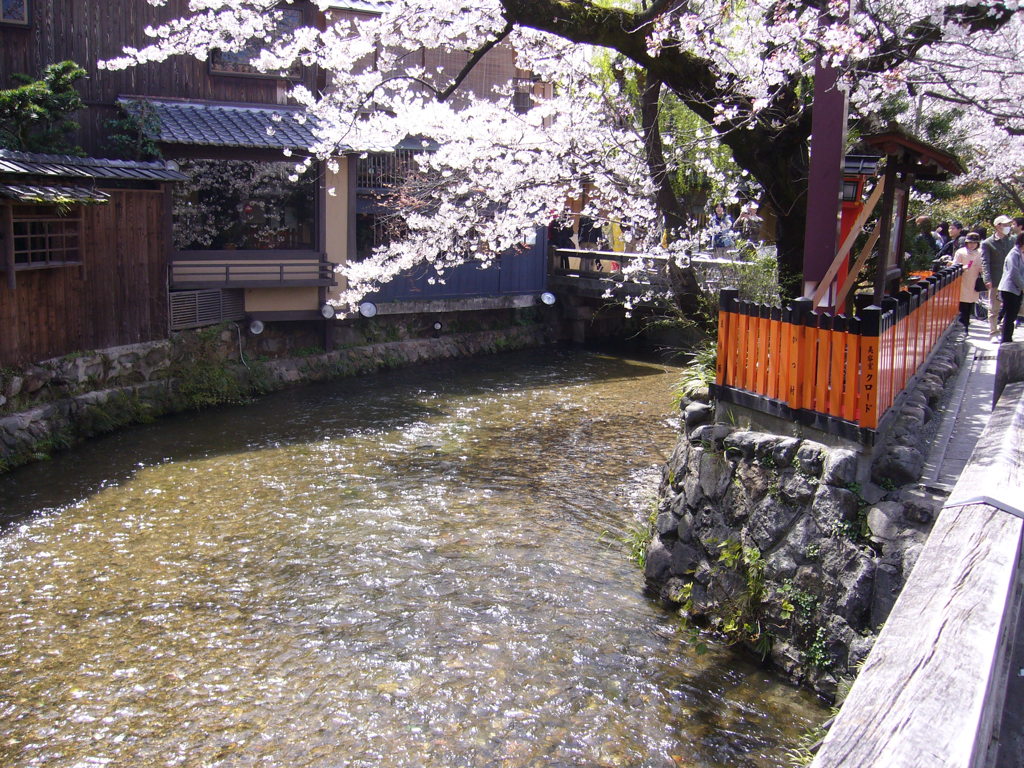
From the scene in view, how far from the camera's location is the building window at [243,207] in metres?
16.9

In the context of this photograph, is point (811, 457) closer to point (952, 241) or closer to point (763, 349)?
point (763, 349)

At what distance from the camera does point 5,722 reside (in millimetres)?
6383

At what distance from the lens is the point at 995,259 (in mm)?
14117

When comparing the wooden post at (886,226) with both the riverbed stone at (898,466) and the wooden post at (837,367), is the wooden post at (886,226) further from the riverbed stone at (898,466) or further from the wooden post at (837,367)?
the riverbed stone at (898,466)

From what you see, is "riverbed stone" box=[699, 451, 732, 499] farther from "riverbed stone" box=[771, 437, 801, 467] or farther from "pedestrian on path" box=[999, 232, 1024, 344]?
"pedestrian on path" box=[999, 232, 1024, 344]

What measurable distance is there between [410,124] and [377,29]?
155 inches

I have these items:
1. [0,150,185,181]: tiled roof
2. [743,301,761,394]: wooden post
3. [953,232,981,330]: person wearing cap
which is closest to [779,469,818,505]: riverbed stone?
[743,301,761,394]: wooden post

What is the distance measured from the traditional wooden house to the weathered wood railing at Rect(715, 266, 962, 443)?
1038cm

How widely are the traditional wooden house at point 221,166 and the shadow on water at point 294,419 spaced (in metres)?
1.92

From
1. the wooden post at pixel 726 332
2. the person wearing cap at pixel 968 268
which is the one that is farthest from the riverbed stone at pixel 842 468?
the person wearing cap at pixel 968 268

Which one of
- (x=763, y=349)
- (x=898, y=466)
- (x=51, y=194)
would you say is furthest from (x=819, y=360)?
(x=51, y=194)

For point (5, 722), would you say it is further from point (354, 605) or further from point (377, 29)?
point (377, 29)

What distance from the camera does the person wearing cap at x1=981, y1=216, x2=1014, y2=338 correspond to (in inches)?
535

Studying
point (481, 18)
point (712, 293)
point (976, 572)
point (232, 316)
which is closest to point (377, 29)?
point (481, 18)
